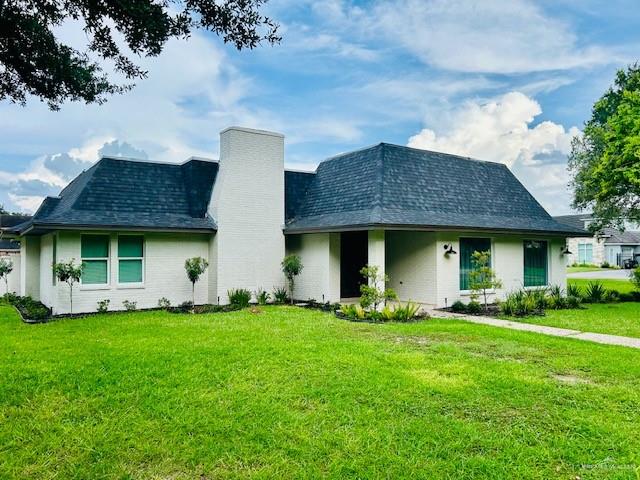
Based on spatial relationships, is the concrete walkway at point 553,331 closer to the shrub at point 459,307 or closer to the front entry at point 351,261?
the shrub at point 459,307

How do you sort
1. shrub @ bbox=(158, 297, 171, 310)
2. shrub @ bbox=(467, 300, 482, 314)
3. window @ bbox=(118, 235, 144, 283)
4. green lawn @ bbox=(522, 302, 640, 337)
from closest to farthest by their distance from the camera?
green lawn @ bbox=(522, 302, 640, 337) < shrub @ bbox=(467, 300, 482, 314) < window @ bbox=(118, 235, 144, 283) < shrub @ bbox=(158, 297, 171, 310)

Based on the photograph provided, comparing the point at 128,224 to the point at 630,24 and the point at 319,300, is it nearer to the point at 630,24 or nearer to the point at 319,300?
the point at 319,300

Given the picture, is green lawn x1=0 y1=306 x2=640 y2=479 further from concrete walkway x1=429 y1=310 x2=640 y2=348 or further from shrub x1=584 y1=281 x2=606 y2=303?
shrub x1=584 y1=281 x2=606 y2=303

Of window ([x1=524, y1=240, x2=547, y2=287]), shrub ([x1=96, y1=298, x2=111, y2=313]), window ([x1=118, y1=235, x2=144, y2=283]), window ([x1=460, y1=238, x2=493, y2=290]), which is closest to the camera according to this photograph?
shrub ([x1=96, y1=298, x2=111, y2=313])

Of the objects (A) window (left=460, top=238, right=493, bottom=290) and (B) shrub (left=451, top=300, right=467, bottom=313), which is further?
(A) window (left=460, top=238, right=493, bottom=290)

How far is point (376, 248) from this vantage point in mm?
13562

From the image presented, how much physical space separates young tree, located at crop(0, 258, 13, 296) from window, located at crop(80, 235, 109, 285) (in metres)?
7.28

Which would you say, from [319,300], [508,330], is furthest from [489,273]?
[319,300]

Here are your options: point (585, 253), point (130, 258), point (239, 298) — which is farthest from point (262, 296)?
point (585, 253)

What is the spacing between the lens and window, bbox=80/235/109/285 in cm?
1327

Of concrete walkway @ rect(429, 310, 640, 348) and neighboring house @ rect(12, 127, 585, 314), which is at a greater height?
neighboring house @ rect(12, 127, 585, 314)

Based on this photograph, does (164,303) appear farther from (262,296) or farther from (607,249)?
(607,249)

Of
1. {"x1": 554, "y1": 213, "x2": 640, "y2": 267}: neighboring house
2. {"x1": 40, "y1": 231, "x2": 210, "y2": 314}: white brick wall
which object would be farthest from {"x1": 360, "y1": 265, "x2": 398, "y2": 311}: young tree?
{"x1": 554, "y1": 213, "x2": 640, "y2": 267}: neighboring house

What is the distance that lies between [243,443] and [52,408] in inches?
100
